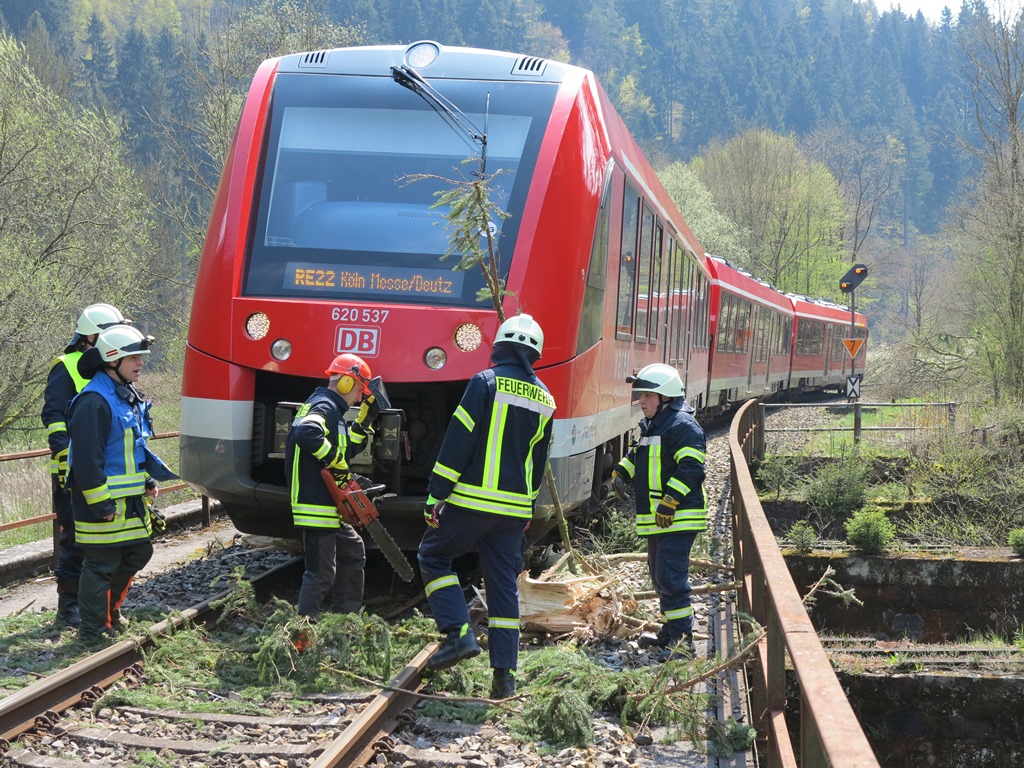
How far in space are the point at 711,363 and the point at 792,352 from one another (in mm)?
14275

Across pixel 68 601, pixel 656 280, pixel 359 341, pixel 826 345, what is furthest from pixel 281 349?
pixel 826 345

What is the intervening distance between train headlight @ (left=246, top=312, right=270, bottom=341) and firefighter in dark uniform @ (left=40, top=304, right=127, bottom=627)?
2.51 feet

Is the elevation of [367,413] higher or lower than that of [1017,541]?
higher

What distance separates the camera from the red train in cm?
696

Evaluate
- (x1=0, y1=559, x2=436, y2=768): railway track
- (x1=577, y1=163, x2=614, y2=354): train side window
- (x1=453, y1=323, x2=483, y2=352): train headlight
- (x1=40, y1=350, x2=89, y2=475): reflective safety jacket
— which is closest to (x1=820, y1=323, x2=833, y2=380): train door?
(x1=577, y1=163, x2=614, y2=354): train side window

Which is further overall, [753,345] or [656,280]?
[753,345]

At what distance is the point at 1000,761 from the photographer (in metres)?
9.29

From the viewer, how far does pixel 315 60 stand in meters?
7.92

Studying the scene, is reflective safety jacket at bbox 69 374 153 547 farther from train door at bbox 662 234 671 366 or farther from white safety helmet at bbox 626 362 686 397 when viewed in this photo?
train door at bbox 662 234 671 366

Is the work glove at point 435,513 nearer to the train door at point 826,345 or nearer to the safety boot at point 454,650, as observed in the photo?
the safety boot at point 454,650

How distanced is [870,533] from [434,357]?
26.5ft

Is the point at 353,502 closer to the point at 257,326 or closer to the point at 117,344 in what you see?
the point at 257,326

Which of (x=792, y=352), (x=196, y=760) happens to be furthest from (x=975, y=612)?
(x=792, y=352)

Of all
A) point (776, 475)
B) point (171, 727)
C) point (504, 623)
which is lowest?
point (171, 727)
